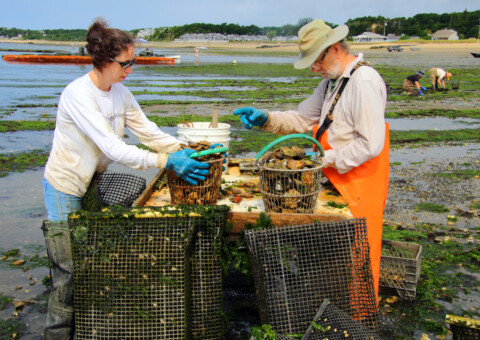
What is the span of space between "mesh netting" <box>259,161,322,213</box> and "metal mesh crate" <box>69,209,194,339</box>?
76 cm

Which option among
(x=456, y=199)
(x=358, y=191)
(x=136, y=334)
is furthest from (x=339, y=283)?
(x=456, y=199)

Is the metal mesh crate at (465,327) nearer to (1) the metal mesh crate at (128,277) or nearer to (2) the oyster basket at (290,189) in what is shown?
(2) the oyster basket at (290,189)

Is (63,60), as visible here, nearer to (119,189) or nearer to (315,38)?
(119,189)

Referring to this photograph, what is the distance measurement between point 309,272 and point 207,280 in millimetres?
700

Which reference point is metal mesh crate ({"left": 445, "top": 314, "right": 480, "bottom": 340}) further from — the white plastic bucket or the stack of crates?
the white plastic bucket

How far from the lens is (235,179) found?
4.63 meters

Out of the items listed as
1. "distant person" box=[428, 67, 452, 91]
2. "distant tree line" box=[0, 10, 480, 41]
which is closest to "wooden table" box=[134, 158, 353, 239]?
"distant person" box=[428, 67, 452, 91]

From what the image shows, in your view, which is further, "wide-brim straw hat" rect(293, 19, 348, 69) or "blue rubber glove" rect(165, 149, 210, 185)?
"wide-brim straw hat" rect(293, 19, 348, 69)

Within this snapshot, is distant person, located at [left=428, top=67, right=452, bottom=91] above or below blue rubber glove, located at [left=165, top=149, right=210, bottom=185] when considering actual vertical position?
below

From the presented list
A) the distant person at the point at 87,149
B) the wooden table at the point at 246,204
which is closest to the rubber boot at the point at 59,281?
the distant person at the point at 87,149

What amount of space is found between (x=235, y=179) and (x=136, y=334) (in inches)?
83.2

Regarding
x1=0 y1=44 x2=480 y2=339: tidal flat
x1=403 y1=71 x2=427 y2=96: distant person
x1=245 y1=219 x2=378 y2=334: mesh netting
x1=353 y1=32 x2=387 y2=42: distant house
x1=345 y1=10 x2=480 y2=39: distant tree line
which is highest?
x1=345 y1=10 x2=480 y2=39: distant tree line

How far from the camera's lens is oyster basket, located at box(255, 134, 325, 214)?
316 centimetres

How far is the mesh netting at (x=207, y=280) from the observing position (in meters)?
3.05
